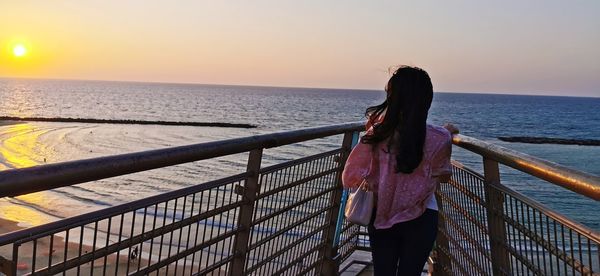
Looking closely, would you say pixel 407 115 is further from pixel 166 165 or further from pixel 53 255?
pixel 53 255

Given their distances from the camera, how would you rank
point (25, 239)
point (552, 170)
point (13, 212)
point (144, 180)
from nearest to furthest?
1. point (25, 239)
2. point (552, 170)
3. point (13, 212)
4. point (144, 180)

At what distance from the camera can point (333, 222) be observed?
4.86 meters

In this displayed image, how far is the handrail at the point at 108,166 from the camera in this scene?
5.29ft

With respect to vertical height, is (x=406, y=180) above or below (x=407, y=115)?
below

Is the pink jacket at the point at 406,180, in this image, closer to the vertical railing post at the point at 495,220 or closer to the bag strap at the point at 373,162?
the bag strap at the point at 373,162

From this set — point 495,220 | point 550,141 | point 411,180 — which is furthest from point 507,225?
point 550,141

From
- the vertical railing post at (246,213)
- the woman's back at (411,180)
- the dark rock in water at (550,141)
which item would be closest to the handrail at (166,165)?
the vertical railing post at (246,213)

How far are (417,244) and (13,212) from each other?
1573 cm

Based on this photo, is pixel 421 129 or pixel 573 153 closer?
pixel 421 129

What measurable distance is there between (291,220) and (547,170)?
2036 mm

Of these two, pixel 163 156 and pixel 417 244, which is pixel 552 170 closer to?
pixel 417 244

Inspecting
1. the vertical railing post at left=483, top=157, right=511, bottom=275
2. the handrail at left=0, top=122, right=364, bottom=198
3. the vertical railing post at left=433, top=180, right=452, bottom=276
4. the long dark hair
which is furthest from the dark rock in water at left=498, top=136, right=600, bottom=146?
the handrail at left=0, top=122, right=364, bottom=198

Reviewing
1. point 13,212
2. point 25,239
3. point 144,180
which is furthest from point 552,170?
point 144,180

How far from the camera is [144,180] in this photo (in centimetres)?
2327
